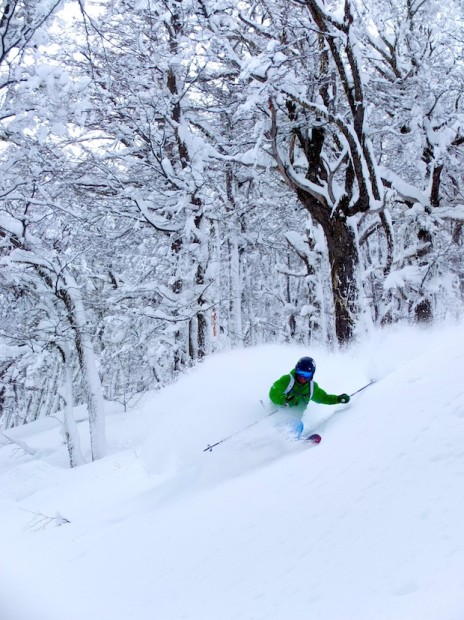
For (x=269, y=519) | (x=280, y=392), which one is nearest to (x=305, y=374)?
(x=280, y=392)

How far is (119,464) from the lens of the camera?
8867 millimetres

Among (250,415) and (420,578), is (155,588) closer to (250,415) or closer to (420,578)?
(420,578)

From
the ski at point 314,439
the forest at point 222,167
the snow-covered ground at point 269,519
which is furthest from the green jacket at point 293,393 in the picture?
the forest at point 222,167

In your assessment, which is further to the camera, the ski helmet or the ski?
the ski helmet

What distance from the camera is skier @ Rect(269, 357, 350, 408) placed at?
5809mm

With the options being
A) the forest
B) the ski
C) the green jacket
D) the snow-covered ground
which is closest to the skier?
the green jacket

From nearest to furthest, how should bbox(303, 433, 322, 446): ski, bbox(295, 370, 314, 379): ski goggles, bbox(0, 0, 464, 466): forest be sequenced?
bbox(303, 433, 322, 446): ski
bbox(295, 370, 314, 379): ski goggles
bbox(0, 0, 464, 466): forest

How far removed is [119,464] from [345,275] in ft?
17.3

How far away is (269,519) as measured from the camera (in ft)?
12.0

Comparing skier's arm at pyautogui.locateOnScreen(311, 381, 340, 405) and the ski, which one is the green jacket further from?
the ski

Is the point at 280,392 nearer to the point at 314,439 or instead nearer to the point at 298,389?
the point at 298,389

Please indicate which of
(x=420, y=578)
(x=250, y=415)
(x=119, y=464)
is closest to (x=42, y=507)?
(x=119, y=464)

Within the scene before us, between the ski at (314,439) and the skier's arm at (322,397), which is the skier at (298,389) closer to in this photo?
the skier's arm at (322,397)

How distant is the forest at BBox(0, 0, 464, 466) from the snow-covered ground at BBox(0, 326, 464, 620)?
393cm
